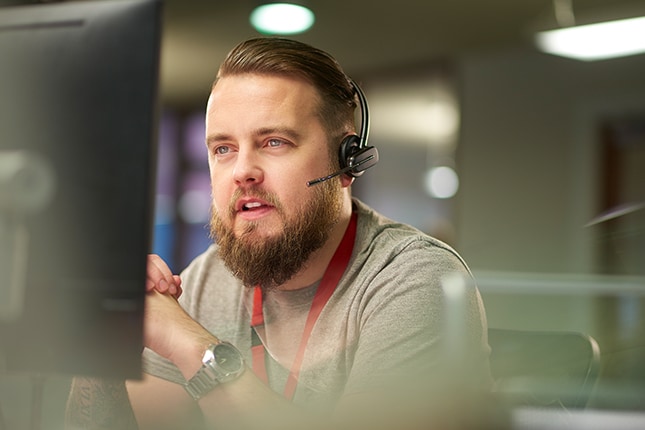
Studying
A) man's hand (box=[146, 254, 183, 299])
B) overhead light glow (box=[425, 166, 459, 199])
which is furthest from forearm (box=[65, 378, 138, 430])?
overhead light glow (box=[425, 166, 459, 199])

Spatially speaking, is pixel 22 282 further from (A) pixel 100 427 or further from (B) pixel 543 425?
(B) pixel 543 425

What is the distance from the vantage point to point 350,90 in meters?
0.85

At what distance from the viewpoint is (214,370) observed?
0.81 metres

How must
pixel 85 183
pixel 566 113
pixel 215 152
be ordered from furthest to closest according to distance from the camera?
pixel 566 113, pixel 215 152, pixel 85 183

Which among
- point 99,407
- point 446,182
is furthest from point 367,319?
point 446,182

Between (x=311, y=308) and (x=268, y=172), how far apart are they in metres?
0.15

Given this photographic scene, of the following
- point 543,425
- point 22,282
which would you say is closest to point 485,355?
point 543,425

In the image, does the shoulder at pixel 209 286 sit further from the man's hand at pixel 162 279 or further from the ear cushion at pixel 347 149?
the ear cushion at pixel 347 149

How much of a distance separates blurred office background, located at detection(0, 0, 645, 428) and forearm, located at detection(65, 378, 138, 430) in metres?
0.16

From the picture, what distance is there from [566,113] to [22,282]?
342cm

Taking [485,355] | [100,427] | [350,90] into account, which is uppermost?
[350,90]

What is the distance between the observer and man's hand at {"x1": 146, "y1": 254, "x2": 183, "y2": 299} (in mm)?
822

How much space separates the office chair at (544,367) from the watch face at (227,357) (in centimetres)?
25

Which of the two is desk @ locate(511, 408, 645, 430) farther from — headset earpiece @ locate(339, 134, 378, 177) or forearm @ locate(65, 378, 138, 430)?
forearm @ locate(65, 378, 138, 430)
